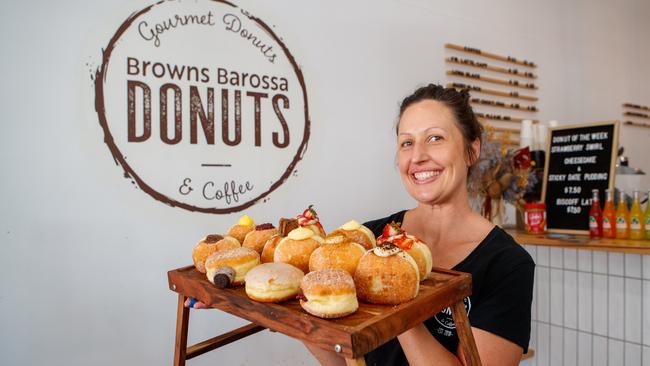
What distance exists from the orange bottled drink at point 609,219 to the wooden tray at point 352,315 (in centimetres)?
198

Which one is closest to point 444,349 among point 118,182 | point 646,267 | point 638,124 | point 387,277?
point 387,277

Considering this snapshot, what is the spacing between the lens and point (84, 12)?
163cm

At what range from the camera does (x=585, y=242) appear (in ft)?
6.69

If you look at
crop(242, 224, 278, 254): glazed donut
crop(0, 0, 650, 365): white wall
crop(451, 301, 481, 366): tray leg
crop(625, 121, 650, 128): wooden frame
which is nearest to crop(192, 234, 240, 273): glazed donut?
crop(242, 224, 278, 254): glazed donut

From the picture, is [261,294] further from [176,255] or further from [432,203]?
[176,255]

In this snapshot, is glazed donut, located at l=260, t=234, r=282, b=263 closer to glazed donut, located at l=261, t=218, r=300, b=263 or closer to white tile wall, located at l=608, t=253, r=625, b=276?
glazed donut, located at l=261, t=218, r=300, b=263

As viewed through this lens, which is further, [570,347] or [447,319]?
[570,347]

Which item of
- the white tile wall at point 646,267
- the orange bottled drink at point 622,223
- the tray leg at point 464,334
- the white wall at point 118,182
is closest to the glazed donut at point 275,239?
the tray leg at point 464,334

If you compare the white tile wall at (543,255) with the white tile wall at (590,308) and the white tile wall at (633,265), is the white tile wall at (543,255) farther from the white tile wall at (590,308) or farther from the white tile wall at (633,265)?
the white tile wall at (633,265)

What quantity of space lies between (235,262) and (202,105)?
4.13 feet

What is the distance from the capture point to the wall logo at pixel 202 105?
1.70 m

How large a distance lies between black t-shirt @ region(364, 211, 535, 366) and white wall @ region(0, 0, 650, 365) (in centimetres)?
102

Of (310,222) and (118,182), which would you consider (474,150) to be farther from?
(118,182)

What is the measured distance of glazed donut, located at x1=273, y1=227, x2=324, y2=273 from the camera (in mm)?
763
